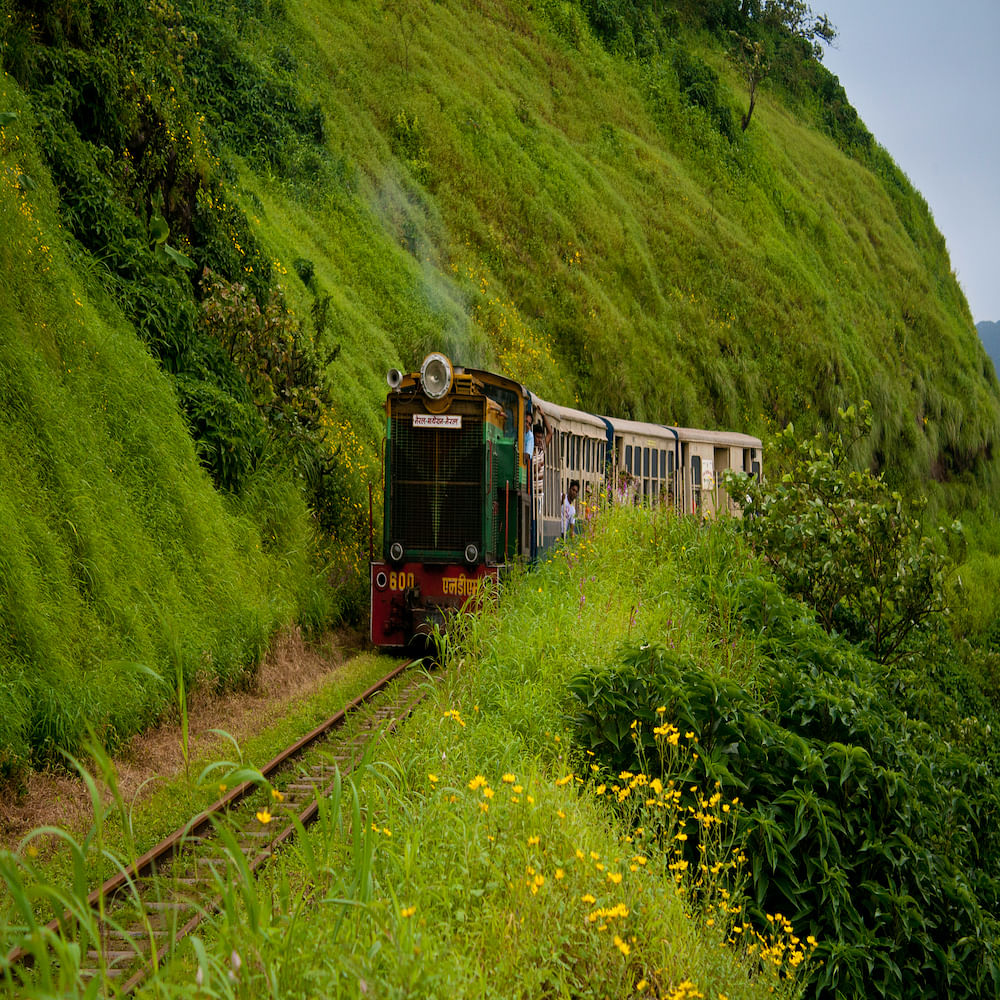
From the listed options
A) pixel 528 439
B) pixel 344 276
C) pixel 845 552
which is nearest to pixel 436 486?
pixel 528 439

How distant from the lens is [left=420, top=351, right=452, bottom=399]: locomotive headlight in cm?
1398

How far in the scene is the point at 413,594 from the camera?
14203mm

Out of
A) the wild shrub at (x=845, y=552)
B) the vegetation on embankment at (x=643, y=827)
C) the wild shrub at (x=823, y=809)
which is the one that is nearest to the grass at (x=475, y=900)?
the vegetation on embankment at (x=643, y=827)

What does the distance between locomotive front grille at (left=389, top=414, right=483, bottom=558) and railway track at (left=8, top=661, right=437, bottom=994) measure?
3064 mm

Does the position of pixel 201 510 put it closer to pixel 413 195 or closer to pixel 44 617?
pixel 44 617

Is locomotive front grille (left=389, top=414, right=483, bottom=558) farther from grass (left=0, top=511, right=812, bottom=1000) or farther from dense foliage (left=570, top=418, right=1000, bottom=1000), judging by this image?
grass (left=0, top=511, right=812, bottom=1000)

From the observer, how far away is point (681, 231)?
146ft

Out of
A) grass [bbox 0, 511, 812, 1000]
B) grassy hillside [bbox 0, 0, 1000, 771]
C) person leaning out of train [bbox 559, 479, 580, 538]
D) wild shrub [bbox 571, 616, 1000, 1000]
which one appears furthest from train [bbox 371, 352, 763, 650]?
grass [bbox 0, 511, 812, 1000]

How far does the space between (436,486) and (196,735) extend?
5.58 meters

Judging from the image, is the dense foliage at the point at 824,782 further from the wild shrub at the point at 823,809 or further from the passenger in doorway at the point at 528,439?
the passenger in doorway at the point at 528,439

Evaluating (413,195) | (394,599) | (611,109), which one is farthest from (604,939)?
(611,109)

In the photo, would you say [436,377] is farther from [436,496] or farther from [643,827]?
[643,827]

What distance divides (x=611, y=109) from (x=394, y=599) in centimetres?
3970

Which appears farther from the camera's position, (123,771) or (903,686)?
(903,686)
